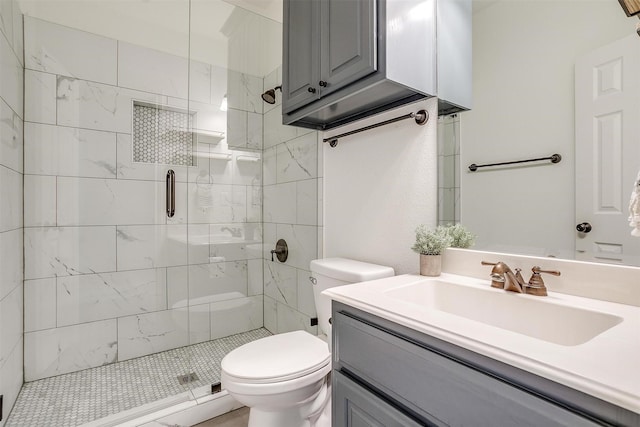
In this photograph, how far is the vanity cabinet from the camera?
523 millimetres

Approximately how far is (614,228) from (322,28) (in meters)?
1.27

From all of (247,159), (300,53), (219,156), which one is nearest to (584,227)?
(300,53)

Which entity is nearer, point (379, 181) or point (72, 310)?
point (379, 181)

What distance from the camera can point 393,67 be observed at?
1130 mm

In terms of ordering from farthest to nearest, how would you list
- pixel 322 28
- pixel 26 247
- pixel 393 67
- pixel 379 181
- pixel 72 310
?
pixel 72 310
pixel 26 247
pixel 379 181
pixel 322 28
pixel 393 67

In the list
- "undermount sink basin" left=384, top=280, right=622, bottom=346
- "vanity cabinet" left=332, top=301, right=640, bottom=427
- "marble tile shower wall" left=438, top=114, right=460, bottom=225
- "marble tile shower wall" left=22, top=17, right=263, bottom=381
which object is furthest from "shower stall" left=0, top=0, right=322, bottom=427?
"vanity cabinet" left=332, top=301, right=640, bottom=427

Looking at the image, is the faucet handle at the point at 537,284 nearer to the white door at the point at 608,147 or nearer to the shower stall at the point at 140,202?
the white door at the point at 608,147

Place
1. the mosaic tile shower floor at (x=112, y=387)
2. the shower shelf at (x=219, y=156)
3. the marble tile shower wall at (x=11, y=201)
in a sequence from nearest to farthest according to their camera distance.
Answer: the marble tile shower wall at (x=11, y=201), the mosaic tile shower floor at (x=112, y=387), the shower shelf at (x=219, y=156)

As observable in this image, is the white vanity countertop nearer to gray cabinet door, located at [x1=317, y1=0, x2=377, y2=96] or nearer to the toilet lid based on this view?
the toilet lid

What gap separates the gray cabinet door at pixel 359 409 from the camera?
2.57 feet

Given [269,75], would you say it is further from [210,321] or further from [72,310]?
[72,310]

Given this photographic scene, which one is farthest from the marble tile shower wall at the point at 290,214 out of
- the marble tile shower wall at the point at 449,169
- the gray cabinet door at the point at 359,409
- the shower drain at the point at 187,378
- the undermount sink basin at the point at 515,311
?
the gray cabinet door at the point at 359,409

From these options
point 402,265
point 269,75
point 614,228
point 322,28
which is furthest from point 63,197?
point 614,228

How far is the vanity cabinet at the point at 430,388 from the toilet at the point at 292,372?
0.98 feet
